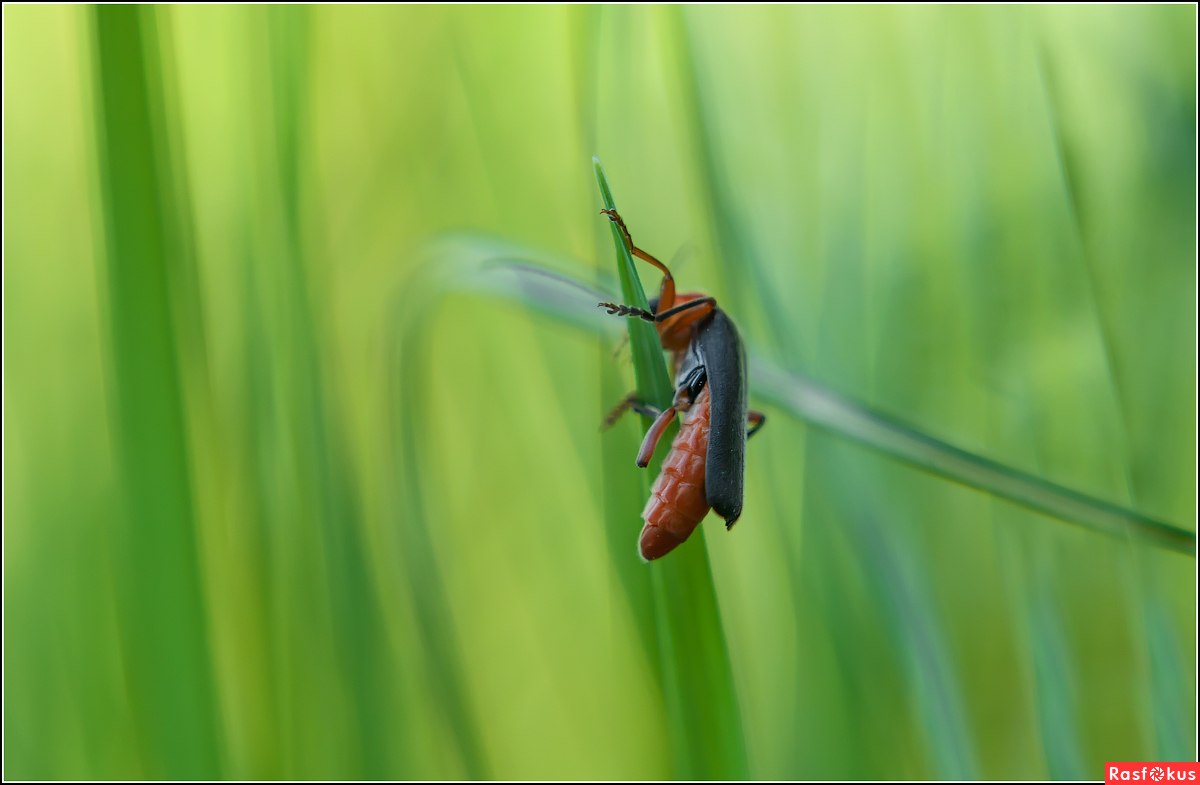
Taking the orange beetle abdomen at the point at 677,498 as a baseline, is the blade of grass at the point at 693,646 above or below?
below

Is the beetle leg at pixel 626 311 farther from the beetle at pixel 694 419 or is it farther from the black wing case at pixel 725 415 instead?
the black wing case at pixel 725 415

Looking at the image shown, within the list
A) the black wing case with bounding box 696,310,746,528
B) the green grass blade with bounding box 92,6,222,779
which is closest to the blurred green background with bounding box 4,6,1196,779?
the green grass blade with bounding box 92,6,222,779

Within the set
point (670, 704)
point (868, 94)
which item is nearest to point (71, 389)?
point (670, 704)

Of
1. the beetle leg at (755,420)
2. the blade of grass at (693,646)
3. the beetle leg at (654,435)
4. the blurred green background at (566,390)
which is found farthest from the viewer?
the beetle leg at (755,420)

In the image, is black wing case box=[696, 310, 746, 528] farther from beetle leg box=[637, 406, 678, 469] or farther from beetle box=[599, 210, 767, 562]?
beetle leg box=[637, 406, 678, 469]

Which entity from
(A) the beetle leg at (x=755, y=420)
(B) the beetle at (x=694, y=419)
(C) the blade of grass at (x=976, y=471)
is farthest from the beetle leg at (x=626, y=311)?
(A) the beetle leg at (x=755, y=420)

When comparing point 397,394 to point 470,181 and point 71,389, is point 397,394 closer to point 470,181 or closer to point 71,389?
point 71,389

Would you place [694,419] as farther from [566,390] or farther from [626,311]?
[566,390]
